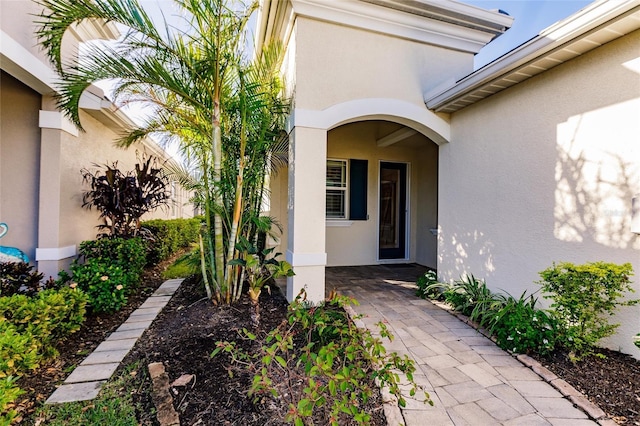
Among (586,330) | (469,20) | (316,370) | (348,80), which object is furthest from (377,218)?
(316,370)

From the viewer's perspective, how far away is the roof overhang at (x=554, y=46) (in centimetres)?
270

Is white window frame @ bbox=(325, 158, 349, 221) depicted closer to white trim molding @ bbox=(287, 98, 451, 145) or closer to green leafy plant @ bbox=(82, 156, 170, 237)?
white trim molding @ bbox=(287, 98, 451, 145)

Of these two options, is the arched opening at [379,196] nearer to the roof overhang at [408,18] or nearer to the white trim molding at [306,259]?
the roof overhang at [408,18]

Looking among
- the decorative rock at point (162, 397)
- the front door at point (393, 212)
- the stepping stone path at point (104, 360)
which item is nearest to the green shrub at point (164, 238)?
the stepping stone path at point (104, 360)

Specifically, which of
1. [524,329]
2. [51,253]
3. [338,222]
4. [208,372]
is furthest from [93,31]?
[524,329]

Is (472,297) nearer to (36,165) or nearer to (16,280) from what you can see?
(16,280)

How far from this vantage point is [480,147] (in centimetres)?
448

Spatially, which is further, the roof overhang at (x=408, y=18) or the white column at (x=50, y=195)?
the white column at (x=50, y=195)

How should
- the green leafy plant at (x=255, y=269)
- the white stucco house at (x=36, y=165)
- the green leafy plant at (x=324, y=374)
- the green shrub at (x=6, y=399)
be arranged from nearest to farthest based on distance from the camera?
the green leafy plant at (x=324, y=374)
the green shrub at (x=6, y=399)
the green leafy plant at (x=255, y=269)
the white stucco house at (x=36, y=165)

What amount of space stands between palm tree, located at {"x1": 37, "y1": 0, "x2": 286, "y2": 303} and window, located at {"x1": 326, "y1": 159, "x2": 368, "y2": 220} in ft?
8.92

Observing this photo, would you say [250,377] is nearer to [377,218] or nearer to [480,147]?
[480,147]

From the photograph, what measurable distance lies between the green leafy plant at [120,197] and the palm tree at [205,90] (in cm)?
126

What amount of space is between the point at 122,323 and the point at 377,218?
5.67 metres

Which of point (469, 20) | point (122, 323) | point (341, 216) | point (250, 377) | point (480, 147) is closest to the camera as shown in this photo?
point (250, 377)
